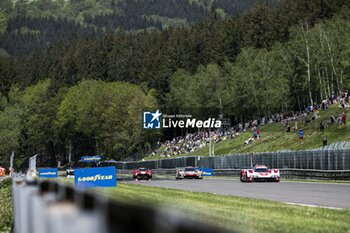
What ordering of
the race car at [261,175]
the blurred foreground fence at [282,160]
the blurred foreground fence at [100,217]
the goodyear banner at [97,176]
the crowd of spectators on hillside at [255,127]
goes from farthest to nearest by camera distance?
the crowd of spectators on hillside at [255,127] < the race car at [261,175] < the blurred foreground fence at [282,160] < the goodyear banner at [97,176] < the blurred foreground fence at [100,217]

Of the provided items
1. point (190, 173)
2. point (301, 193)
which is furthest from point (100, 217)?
point (190, 173)

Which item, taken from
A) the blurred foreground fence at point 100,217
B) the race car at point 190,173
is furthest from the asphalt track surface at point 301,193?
the race car at point 190,173

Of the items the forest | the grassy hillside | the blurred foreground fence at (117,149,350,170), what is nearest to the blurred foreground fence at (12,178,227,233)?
the blurred foreground fence at (117,149,350,170)

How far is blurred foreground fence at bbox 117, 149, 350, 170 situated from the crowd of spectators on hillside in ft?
17.0

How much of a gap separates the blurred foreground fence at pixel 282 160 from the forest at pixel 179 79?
81.5ft

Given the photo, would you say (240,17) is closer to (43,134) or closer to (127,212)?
(43,134)

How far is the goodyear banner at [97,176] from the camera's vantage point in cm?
3212

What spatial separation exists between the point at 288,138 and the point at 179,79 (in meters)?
66.2

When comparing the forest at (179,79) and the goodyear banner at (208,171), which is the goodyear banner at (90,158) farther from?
the goodyear banner at (208,171)

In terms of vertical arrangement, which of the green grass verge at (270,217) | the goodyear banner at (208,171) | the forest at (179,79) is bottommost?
Answer: the green grass verge at (270,217)

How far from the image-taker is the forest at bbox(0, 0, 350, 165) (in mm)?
101250

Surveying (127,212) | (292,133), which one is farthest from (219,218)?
(292,133)

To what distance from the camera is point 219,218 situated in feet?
47.0

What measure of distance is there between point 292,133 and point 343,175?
36.3m
